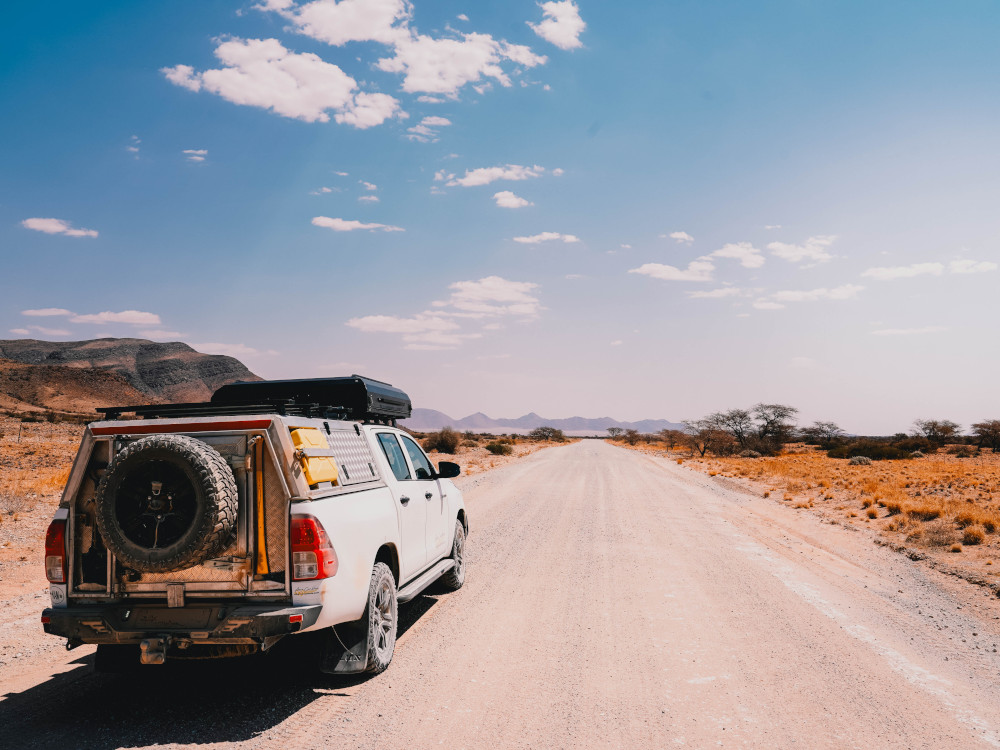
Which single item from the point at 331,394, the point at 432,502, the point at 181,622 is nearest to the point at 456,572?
the point at 432,502

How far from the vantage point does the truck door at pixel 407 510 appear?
5.80m

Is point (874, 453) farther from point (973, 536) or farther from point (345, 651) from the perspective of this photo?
point (345, 651)

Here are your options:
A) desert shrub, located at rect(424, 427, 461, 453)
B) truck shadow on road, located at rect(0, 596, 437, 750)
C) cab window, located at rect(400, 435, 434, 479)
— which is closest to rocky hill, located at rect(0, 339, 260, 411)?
desert shrub, located at rect(424, 427, 461, 453)

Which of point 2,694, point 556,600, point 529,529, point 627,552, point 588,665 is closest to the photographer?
point 2,694

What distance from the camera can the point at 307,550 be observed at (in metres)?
4.22

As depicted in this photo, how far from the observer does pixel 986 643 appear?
6.51 metres

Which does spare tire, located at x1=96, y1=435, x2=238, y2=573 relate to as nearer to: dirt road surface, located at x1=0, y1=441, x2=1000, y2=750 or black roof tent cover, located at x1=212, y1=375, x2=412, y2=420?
dirt road surface, located at x1=0, y1=441, x2=1000, y2=750

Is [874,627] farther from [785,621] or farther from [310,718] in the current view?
[310,718]

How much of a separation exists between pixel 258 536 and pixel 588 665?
9.55 ft

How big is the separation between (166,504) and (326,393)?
12.1 feet

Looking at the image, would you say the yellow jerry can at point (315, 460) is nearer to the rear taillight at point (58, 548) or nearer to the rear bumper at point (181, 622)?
the rear bumper at point (181, 622)

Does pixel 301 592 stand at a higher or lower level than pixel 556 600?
higher

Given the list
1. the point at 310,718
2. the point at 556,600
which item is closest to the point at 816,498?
the point at 556,600

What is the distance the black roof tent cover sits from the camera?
24.9 ft
